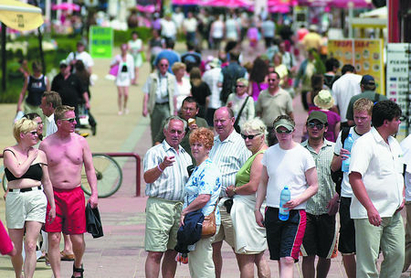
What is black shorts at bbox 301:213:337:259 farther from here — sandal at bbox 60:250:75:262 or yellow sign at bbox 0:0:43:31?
yellow sign at bbox 0:0:43:31

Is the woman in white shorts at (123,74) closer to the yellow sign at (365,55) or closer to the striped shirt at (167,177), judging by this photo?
the yellow sign at (365,55)

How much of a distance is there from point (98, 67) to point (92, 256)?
25.9m

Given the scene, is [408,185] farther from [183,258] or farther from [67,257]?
[67,257]

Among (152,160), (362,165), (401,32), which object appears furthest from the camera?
(401,32)

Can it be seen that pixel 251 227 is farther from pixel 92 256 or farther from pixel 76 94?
pixel 76 94

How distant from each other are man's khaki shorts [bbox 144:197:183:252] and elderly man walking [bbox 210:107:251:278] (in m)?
0.51

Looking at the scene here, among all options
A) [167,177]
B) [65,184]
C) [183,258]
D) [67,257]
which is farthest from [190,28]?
[183,258]

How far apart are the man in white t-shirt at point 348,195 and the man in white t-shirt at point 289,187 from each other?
515 mm

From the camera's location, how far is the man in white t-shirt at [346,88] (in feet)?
46.9

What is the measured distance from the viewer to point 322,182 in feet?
28.0

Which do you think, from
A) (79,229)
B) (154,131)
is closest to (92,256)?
(79,229)

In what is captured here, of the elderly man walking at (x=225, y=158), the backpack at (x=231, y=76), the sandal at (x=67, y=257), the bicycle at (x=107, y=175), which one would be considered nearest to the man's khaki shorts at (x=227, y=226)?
the elderly man walking at (x=225, y=158)

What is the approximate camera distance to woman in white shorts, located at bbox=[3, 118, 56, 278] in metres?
8.46

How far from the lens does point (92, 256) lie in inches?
406
